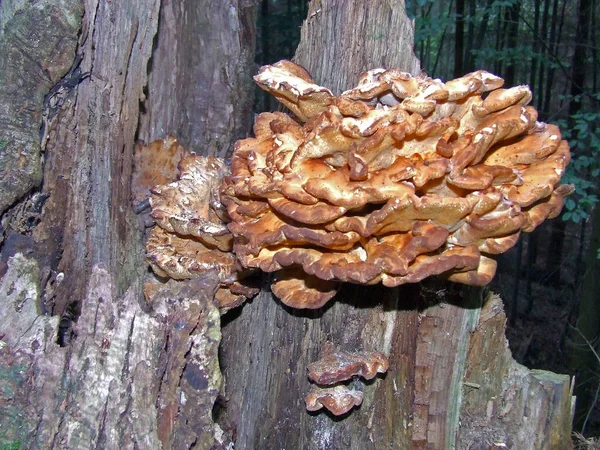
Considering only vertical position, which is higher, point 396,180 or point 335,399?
point 396,180

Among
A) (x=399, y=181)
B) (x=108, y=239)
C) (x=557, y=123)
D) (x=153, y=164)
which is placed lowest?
(x=108, y=239)

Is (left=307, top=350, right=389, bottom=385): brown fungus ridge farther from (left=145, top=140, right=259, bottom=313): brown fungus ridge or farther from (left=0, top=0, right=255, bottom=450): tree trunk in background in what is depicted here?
(left=145, top=140, right=259, bottom=313): brown fungus ridge

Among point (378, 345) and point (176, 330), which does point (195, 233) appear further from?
point (378, 345)

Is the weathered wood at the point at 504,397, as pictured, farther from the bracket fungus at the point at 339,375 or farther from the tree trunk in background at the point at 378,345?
the bracket fungus at the point at 339,375

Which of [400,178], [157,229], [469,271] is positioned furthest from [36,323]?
[469,271]

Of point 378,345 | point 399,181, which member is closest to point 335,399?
point 378,345

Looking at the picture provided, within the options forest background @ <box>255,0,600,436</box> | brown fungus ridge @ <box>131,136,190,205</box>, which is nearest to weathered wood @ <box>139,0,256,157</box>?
brown fungus ridge @ <box>131,136,190,205</box>

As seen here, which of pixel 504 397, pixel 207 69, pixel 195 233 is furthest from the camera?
pixel 207 69

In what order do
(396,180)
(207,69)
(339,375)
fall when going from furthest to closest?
(207,69) → (339,375) → (396,180)

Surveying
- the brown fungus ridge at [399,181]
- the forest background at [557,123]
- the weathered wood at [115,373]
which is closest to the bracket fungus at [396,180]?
the brown fungus ridge at [399,181]
